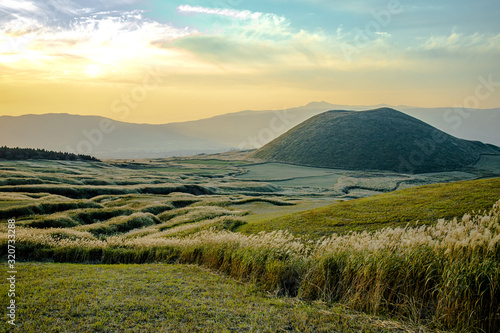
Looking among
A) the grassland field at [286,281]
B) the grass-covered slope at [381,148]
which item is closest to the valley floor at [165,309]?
the grassland field at [286,281]

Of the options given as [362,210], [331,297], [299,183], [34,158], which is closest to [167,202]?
[362,210]

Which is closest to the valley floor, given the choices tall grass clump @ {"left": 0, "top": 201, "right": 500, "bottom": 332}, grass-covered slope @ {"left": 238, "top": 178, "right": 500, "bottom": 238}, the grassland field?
the grassland field

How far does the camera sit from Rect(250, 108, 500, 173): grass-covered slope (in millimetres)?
155875

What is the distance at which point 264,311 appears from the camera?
9062mm

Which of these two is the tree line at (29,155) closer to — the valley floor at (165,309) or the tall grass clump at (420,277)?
the valley floor at (165,309)

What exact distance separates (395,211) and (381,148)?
525 feet

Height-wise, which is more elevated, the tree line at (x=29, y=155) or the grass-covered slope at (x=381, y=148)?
the grass-covered slope at (x=381, y=148)

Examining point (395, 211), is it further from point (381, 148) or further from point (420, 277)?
point (381, 148)

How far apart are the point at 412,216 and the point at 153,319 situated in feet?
45.1

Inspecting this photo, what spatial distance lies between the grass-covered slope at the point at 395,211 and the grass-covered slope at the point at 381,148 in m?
138

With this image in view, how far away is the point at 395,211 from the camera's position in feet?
61.4

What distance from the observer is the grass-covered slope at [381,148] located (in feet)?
511

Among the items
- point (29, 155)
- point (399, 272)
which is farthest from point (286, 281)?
point (29, 155)

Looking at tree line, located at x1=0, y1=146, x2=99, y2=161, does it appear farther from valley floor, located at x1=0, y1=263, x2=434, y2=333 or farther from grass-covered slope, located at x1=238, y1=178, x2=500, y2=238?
valley floor, located at x1=0, y1=263, x2=434, y2=333
